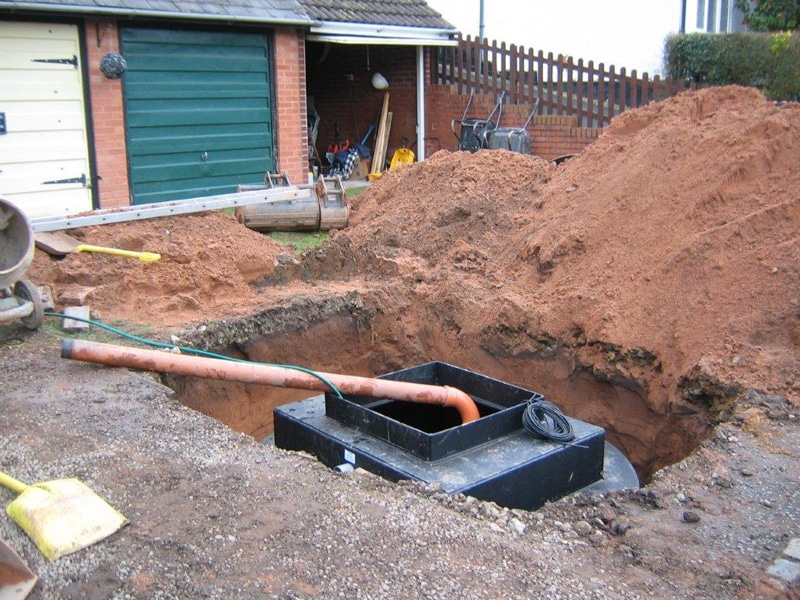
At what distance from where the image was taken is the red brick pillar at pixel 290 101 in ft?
42.8

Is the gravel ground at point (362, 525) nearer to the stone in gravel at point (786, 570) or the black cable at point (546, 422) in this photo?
the stone in gravel at point (786, 570)

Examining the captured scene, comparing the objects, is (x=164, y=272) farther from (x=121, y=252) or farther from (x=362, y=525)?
(x=362, y=525)

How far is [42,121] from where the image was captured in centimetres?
1059

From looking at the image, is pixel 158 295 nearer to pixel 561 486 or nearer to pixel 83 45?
pixel 561 486

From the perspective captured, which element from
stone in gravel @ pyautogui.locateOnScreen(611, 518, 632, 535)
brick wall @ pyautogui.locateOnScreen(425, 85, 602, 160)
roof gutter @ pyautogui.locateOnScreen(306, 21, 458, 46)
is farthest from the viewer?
brick wall @ pyautogui.locateOnScreen(425, 85, 602, 160)

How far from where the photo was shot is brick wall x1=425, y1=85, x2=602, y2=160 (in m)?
14.6

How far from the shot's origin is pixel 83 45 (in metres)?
10.8

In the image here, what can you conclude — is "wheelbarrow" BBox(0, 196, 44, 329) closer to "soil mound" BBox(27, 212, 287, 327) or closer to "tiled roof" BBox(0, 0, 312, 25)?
"soil mound" BBox(27, 212, 287, 327)

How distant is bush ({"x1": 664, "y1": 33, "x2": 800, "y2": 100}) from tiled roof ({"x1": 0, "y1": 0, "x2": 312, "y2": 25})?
8035mm

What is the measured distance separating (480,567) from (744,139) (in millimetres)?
4829

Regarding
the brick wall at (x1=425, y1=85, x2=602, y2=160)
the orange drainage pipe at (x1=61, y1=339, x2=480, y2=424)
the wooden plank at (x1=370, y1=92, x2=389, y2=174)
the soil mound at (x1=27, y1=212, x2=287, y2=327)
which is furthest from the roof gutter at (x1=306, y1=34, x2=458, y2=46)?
the orange drainage pipe at (x1=61, y1=339, x2=480, y2=424)

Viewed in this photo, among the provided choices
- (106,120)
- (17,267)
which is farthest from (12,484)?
(106,120)

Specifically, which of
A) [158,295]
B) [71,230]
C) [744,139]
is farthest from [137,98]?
[744,139]

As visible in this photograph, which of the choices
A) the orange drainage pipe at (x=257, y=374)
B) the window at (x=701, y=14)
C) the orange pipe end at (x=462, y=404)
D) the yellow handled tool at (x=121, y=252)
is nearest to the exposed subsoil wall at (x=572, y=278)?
the yellow handled tool at (x=121, y=252)
